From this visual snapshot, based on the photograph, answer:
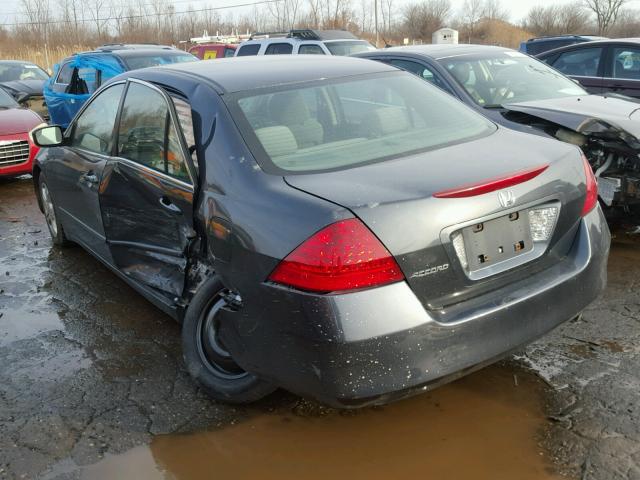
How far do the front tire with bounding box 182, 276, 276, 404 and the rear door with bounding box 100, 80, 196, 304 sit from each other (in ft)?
1.10

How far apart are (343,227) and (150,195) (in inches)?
63.2

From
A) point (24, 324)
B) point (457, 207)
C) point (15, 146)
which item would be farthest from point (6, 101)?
point (457, 207)

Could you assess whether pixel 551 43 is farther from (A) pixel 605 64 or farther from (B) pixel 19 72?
(B) pixel 19 72

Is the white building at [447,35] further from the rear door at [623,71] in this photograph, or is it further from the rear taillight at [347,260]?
the rear taillight at [347,260]

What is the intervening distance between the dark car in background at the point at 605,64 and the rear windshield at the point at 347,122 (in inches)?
218

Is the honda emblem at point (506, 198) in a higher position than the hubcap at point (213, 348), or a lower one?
higher

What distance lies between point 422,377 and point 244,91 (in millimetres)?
1674

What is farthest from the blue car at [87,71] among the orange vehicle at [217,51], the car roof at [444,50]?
the car roof at [444,50]

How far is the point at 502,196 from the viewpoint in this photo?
259 cm

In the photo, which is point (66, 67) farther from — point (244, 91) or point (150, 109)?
point (244, 91)

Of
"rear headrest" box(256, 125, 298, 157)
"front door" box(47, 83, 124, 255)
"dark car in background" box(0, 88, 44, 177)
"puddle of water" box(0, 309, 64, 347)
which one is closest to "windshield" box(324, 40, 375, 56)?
"dark car in background" box(0, 88, 44, 177)

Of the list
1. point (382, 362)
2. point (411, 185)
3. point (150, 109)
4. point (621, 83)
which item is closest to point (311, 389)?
point (382, 362)

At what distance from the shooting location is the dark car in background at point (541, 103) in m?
4.85

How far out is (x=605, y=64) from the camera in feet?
27.6
